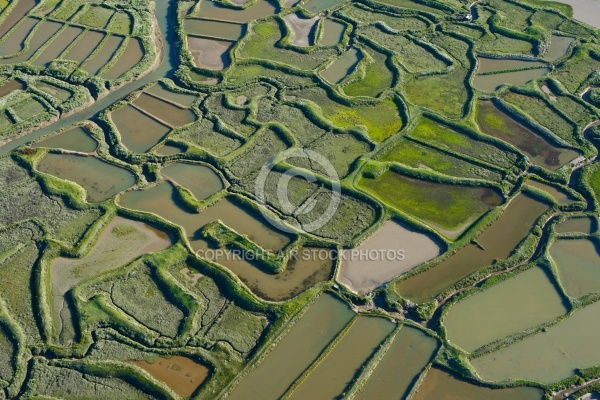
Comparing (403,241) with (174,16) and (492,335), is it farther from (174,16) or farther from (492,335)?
(174,16)

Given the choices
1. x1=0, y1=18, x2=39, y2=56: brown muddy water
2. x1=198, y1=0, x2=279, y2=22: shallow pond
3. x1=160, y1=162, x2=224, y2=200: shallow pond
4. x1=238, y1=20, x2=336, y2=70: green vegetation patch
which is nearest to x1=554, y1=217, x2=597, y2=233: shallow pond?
x1=160, y1=162, x2=224, y2=200: shallow pond

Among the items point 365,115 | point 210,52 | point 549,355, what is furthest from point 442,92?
point 549,355

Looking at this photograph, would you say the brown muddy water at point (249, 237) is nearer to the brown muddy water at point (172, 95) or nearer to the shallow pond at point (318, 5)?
the brown muddy water at point (172, 95)

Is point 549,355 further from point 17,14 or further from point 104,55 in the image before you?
point 17,14

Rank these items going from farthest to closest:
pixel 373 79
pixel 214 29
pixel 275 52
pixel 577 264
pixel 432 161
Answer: pixel 214 29
pixel 275 52
pixel 373 79
pixel 432 161
pixel 577 264

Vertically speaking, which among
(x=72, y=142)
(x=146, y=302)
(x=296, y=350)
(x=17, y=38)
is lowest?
(x=146, y=302)

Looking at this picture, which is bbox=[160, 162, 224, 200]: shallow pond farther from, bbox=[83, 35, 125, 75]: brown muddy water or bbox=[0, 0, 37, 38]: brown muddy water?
bbox=[0, 0, 37, 38]: brown muddy water
